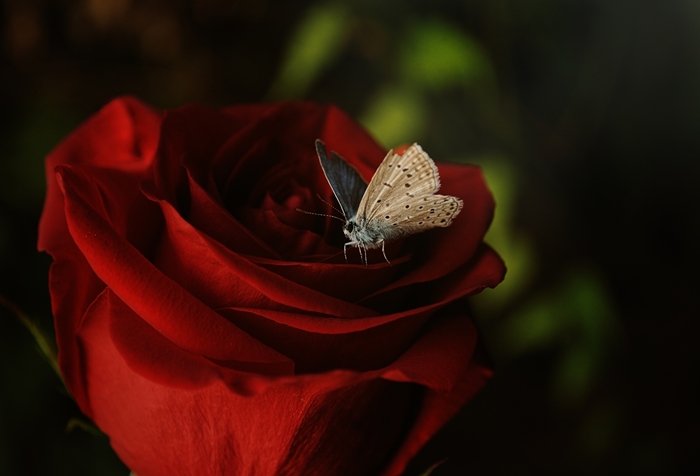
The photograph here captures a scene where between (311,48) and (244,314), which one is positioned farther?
(311,48)

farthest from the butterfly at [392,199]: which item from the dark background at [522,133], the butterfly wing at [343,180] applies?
the dark background at [522,133]

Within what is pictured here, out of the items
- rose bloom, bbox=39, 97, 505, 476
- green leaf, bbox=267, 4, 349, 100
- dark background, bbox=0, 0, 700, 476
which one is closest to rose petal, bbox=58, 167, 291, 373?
rose bloom, bbox=39, 97, 505, 476

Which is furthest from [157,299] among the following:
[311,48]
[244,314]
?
[311,48]

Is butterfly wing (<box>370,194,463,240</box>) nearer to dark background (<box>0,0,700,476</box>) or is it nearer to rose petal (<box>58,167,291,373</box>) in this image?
rose petal (<box>58,167,291,373</box>)

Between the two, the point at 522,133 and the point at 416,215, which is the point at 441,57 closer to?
the point at 522,133

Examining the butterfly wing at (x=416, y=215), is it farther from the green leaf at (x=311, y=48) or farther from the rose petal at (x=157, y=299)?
the green leaf at (x=311, y=48)

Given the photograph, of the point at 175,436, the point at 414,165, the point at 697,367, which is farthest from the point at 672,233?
the point at 175,436
